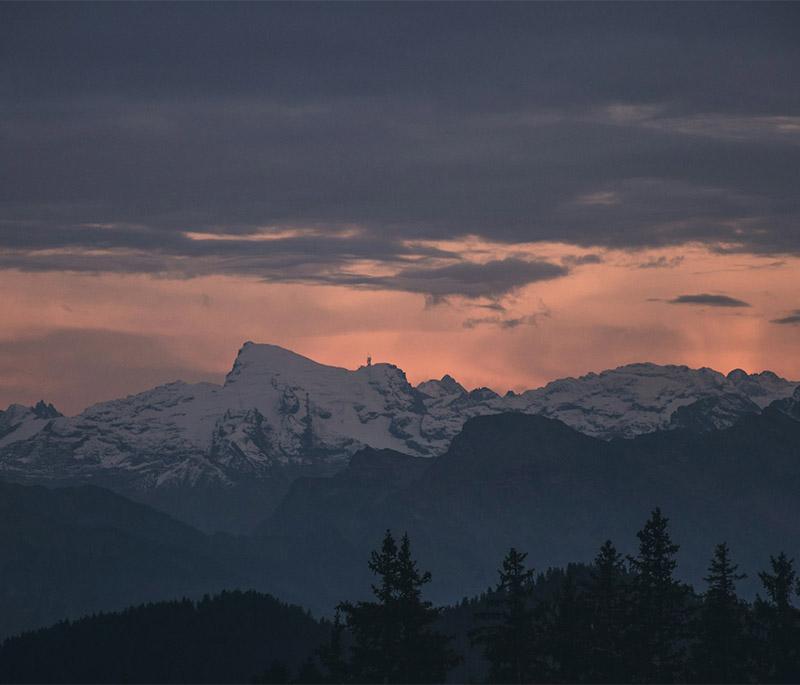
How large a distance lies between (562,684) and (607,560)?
12067 mm

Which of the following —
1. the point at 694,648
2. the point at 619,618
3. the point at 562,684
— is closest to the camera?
the point at 562,684

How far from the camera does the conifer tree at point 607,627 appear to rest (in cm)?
10006

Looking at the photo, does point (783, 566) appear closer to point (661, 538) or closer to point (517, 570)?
point (661, 538)

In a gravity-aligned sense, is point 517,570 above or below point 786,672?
above

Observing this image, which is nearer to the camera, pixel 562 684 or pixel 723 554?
pixel 562 684

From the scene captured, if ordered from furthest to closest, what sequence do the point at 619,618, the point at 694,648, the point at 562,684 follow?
the point at 694,648 < the point at 619,618 < the point at 562,684

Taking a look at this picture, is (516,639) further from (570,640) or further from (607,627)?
(607,627)

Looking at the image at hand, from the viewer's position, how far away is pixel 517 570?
99.1 m

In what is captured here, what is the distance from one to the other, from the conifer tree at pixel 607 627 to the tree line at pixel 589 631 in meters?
0.08

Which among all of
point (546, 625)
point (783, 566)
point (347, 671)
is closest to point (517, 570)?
point (546, 625)

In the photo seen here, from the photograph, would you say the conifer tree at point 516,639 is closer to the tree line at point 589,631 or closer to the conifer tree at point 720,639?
the tree line at point 589,631

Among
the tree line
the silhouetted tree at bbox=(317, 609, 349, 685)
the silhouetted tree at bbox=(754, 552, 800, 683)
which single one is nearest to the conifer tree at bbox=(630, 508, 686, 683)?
the tree line

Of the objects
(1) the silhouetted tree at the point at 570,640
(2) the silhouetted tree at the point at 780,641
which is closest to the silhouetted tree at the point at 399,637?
(1) the silhouetted tree at the point at 570,640

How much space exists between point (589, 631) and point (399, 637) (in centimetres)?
1171
